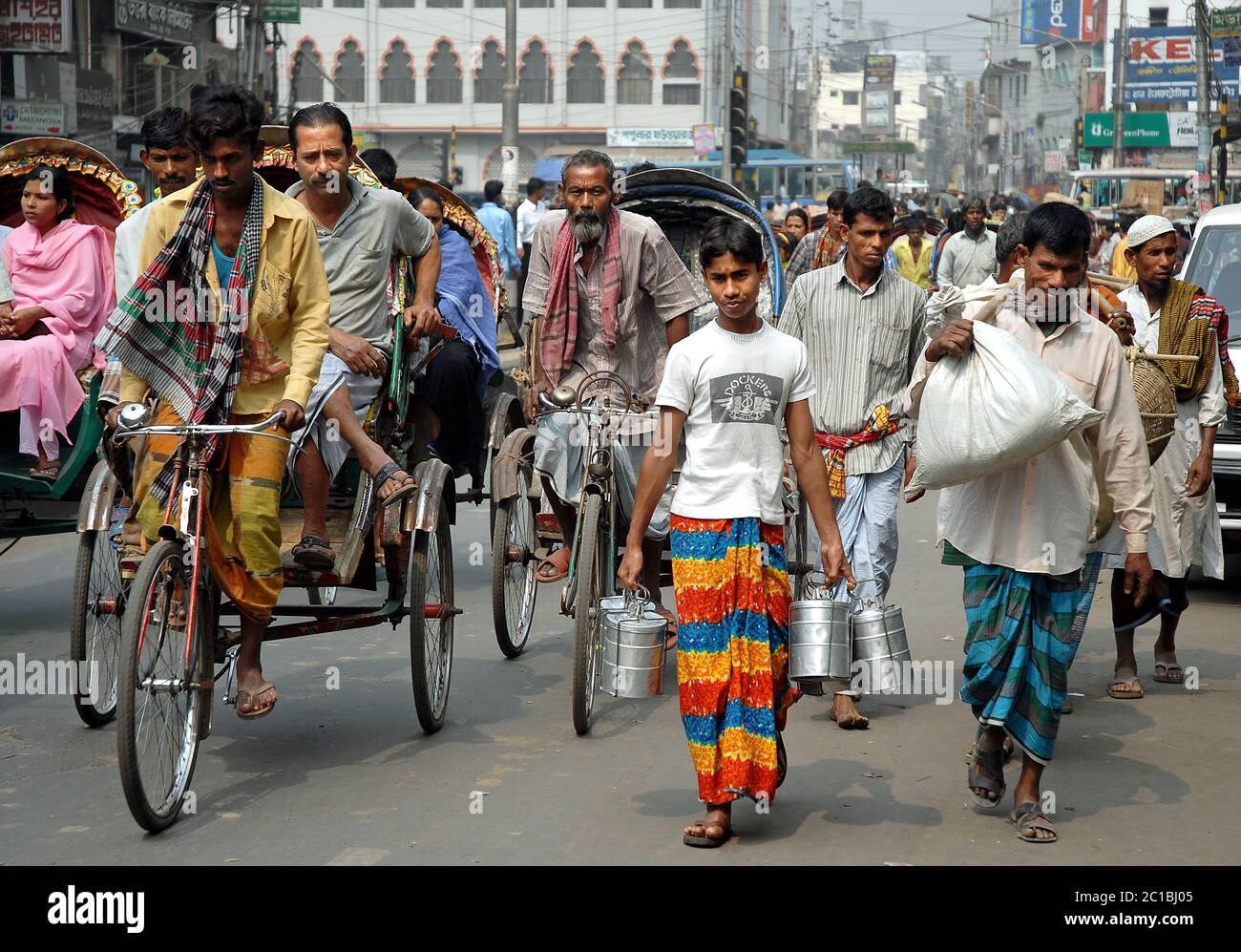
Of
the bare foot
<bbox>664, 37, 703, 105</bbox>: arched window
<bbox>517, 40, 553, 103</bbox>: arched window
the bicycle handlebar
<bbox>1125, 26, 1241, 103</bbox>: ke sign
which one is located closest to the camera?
the bicycle handlebar

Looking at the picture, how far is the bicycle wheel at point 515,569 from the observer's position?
6.98 meters

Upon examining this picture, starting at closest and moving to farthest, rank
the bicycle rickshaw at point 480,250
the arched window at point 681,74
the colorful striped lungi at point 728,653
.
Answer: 1. the colorful striped lungi at point 728,653
2. the bicycle rickshaw at point 480,250
3. the arched window at point 681,74

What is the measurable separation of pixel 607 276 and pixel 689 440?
2.04 m

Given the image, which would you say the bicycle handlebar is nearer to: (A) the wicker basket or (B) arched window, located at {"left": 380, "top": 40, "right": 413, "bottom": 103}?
(A) the wicker basket

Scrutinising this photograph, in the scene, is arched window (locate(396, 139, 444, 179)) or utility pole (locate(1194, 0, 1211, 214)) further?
arched window (locate(396, 139, 444, 179))

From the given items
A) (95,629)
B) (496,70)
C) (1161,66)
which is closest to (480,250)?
(95,629)

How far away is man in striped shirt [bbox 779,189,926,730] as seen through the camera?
6336mm

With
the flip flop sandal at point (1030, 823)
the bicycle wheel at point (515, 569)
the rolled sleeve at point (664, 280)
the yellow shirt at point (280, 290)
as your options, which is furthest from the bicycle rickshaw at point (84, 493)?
the flip flop sandal at point (1030, 823)

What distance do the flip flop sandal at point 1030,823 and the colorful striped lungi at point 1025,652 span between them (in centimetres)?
15

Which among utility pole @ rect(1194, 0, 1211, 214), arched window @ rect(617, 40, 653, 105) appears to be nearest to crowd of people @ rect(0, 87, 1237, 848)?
utility pole @ rect(1194, 0, 1211, 214)

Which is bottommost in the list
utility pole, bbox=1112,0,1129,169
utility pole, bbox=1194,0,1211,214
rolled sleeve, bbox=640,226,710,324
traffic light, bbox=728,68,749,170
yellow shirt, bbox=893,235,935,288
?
rolled sleeve, bbox=640,226,710,324

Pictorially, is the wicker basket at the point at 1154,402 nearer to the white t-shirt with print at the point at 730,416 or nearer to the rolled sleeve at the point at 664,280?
the rolled sleeve at the point at 664,280

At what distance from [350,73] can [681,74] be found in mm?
17148

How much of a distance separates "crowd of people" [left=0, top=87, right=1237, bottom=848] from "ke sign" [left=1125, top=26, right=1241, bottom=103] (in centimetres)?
6650
